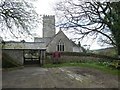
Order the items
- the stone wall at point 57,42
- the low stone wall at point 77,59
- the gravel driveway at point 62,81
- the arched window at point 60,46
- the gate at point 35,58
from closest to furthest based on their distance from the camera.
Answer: the gravel driveway at point 62,81
the gate at point 35,58
the low stone wall at point 77,59
the stone wall at point 57,42
the arched window at point 60,46

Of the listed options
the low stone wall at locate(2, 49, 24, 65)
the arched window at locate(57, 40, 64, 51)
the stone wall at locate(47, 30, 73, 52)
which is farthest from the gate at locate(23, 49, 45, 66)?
the arched window at locate(57, 40, 64, 51)

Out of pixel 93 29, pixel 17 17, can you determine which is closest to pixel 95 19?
pixel 93 29

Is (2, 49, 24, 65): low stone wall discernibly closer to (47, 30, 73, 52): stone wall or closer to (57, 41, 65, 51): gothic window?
(47, 30, 73, 52): stone wall

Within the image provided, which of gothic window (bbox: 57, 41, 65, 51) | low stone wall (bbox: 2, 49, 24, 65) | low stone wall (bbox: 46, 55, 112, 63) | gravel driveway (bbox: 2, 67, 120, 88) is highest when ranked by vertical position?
gothic window (bbox: 57, 41, 65, 51)

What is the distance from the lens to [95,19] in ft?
80.2

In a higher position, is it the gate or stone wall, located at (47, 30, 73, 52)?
stone wall, located at (47, 30, 73, 52)

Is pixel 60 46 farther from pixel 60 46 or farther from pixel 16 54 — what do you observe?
pixel 16 54

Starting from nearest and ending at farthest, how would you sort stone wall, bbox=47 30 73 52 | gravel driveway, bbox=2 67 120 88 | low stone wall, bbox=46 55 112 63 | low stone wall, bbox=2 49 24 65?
gravel driveway, bbox=2 67 120 88 < low stone wall, bbox=2 49 24 65 < low stone wall, bbox=46 55 112 63 < stone wall, bbox=47 30 73 52

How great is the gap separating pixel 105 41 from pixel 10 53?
15219 millimetres

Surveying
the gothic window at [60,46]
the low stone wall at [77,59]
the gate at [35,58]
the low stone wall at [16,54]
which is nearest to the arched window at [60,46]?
the gothic window at [60,46]

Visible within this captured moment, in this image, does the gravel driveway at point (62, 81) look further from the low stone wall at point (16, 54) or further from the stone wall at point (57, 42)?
the stone wall at point (57, 42)

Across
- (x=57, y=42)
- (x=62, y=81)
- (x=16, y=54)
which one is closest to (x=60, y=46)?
(x=57, y=42)

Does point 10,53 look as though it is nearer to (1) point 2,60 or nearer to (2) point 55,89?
(1) point 2,60

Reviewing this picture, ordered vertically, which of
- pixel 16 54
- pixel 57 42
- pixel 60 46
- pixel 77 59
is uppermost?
pixel 57 42
